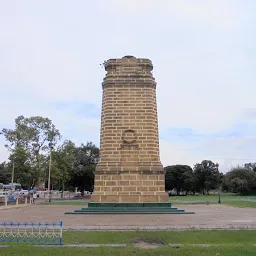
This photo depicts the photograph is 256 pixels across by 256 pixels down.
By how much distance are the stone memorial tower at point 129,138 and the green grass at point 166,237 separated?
693cm

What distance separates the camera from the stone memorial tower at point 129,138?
16.2 metres

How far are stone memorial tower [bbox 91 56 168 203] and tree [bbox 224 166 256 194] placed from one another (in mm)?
47715

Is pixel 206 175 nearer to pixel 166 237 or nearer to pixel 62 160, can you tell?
pixel 62 160

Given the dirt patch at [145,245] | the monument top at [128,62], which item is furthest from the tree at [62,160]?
the dirt patch at [145,245]

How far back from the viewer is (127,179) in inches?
643

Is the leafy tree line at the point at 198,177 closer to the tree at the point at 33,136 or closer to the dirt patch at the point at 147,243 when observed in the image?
the tree at the point at 33,136

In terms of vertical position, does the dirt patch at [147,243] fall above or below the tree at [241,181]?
below

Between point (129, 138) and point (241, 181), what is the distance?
48281mm

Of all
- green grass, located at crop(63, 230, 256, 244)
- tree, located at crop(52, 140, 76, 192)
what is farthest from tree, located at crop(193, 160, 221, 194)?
green grass, located at crop(63, 230, 256, 244)

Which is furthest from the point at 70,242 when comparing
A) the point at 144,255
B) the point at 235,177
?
the point at 235,177

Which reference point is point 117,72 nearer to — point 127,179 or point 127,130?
point 127,130

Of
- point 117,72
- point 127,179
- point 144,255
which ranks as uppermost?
point 117,72

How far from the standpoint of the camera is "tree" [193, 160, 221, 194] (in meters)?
68.6

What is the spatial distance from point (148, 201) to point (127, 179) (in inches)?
58.4
